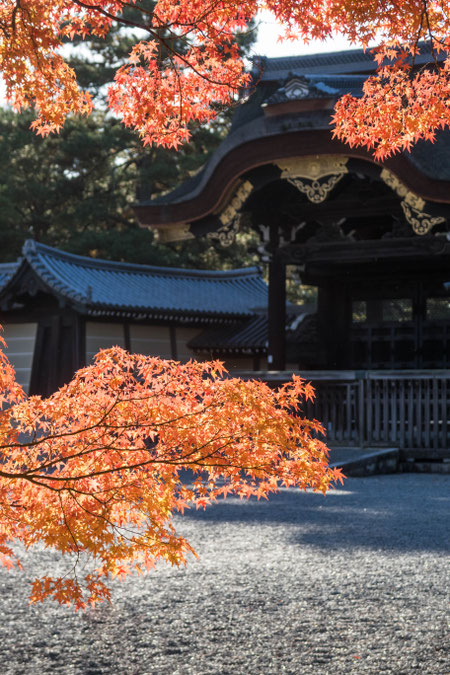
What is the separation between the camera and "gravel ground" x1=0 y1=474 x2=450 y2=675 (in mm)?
3787

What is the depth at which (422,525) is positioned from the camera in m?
7.15

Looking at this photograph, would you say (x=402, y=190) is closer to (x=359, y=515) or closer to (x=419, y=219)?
(x=419, y=219)

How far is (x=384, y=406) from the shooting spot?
11.9 m

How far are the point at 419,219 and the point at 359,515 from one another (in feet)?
16.6

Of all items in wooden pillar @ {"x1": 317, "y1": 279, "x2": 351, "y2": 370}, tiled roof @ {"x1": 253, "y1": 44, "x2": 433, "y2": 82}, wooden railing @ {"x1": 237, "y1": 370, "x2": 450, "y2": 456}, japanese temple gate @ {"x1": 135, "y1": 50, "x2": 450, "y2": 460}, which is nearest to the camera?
japanese temple gate @ {"x1": 135, "y1": 50, "x2": 450, "y2": 460}

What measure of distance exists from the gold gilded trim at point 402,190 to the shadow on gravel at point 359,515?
3638mm

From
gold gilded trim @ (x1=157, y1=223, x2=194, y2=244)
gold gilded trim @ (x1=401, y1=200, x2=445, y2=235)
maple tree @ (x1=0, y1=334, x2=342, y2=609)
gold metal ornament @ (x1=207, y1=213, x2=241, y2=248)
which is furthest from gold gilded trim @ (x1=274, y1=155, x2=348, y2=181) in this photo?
maple tree @ (x1=0, y1=334, x2=342, y2=609)

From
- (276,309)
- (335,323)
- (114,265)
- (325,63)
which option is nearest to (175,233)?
(276,309)

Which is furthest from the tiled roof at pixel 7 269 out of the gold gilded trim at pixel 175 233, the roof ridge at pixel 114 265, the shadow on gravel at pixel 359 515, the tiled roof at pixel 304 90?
the shadow on gravel at pixel 359 515

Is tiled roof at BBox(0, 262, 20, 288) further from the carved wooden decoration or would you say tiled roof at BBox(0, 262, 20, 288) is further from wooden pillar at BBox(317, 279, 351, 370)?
the carved wooden decoration

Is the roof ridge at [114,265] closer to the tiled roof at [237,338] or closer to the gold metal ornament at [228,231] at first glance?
the tiled roof at [237,338]

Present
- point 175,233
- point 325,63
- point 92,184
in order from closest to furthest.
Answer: point 175,233
point 325,63
point 92,184

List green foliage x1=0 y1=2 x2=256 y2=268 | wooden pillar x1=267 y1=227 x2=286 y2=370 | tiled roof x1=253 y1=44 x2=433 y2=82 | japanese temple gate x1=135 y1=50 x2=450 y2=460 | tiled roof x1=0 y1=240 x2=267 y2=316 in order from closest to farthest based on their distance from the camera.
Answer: japanese temple gate x1=135 y1=50 x2=450 y2=460, wooden pillar x1=267 y1=227 x2=286 y2=370, tiled roof x1=253 y1=44 x2=433 y2=82, tiled roof x1=0 y1=240 x2=267 y2=316, green foliage x1=0 y1=2 x2=256 y2=268

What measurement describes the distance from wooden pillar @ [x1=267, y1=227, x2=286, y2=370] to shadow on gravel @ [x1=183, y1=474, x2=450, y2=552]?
130 inches
